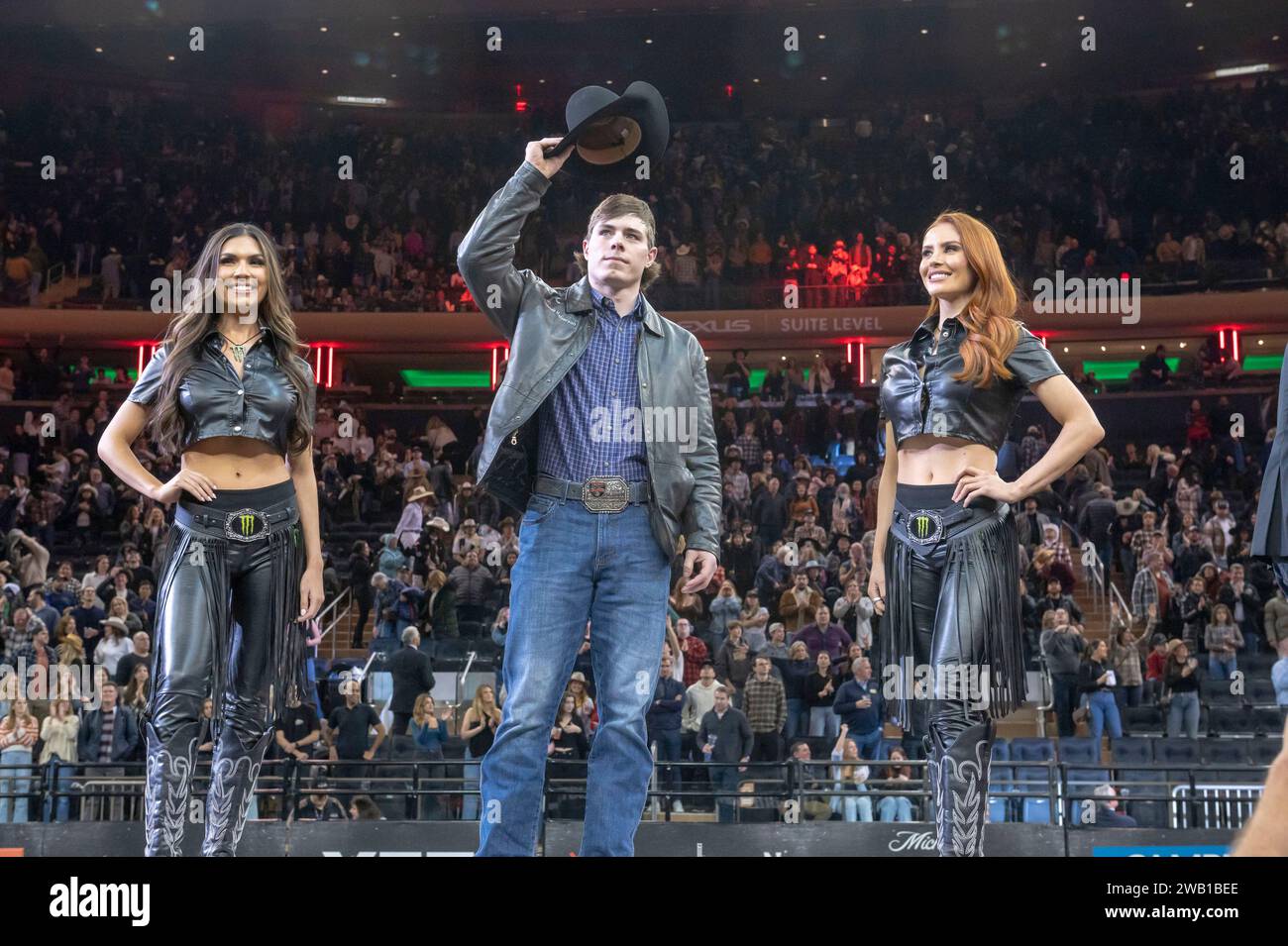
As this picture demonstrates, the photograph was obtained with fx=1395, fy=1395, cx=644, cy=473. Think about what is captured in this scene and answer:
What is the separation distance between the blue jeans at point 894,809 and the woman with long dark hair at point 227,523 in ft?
15.9

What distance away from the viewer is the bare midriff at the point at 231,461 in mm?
4375

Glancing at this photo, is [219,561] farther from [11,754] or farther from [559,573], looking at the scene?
[11,754]

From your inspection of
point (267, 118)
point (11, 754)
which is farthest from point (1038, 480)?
point (267, 118)

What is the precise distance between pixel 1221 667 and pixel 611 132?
924 cm

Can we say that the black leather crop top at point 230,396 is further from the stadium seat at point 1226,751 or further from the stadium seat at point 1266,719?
the stadium seat at point 1266,719

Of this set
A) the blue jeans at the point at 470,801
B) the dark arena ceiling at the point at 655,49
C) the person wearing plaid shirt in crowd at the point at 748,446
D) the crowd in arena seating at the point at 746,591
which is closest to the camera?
the blue jeans at the point at 470,801

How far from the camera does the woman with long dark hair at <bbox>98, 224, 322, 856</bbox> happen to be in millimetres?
4051

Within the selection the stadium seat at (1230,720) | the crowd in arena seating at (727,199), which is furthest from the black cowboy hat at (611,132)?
the crowd in arena seating at (727,199)

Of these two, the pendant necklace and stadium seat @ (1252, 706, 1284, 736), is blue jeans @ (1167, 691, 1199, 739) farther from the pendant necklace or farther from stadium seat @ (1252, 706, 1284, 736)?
the pendant necklace

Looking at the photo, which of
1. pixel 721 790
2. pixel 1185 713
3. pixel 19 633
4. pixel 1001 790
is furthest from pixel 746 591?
pixel 19 633

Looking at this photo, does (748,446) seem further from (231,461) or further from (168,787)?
(168,787)

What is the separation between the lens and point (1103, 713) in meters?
10.7

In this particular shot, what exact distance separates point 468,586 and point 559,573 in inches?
343

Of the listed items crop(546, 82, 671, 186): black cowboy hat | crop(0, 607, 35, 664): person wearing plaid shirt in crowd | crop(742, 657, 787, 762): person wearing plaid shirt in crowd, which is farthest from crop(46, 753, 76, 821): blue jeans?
crop(546, 82, 671, 186): black cowboy hat
